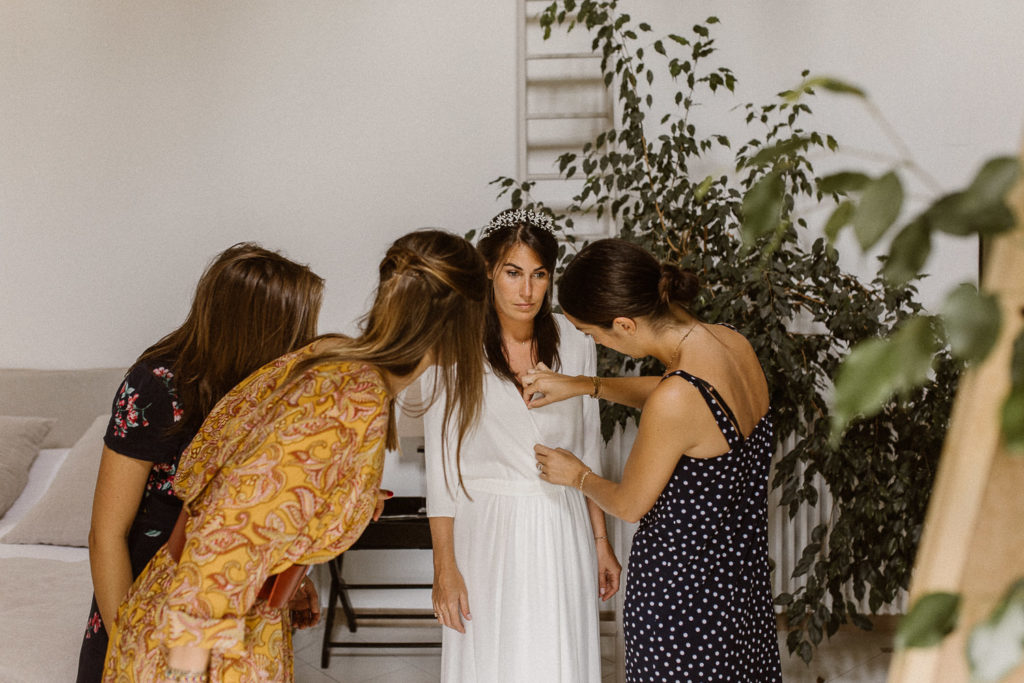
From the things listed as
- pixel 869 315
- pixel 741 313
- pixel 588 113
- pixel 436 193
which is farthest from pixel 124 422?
pixel 588 113

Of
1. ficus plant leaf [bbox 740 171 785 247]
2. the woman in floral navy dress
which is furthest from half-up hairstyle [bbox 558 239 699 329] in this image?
ficus plant leaf [bbox 740 171 785 247]

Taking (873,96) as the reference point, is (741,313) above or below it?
below

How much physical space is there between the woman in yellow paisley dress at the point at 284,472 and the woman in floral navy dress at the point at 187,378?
0.55ft

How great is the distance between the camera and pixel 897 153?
3619mm

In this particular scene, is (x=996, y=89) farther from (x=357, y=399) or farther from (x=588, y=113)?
(x=357, y=399)

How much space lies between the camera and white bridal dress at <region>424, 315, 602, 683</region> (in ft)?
6.40

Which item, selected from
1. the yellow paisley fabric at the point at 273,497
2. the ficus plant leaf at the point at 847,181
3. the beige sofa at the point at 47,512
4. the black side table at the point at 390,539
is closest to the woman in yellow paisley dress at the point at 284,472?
the yellow paisley fabric at the point at 273,497

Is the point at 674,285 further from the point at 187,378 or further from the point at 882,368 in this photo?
the point at 882,368

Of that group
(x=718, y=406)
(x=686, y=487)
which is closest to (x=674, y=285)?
(x=718, y=406)

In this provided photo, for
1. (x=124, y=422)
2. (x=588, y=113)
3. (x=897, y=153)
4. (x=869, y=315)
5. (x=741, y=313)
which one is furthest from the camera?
(x=588, y=113)

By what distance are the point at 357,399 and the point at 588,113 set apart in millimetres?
3018

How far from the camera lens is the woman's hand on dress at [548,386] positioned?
1.98m

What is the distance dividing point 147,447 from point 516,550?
35.2 inches

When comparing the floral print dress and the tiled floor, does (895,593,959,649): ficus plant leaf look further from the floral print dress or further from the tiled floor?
the tiled floor
